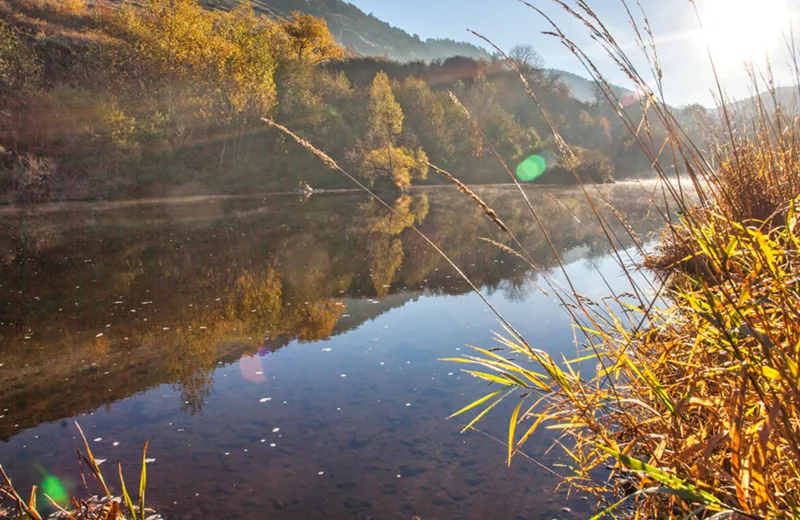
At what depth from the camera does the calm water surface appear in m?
3.67

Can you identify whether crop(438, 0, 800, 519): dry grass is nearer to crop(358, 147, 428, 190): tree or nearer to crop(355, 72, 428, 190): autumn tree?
crop(355, 72, 428, 190): autumn tree

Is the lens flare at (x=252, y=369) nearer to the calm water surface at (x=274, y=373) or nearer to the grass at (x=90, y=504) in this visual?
the calm water surface at (x=274, y=373)

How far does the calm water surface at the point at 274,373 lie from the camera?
367 centimetres

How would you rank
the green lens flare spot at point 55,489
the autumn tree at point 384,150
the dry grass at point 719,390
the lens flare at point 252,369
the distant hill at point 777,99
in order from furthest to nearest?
the autumn tree at point 384,150 < the lens flare at point 252,369 < the distant hill at point 777,99 < the green lens flare spot at point 55,489 < the dry grass at point 719,390

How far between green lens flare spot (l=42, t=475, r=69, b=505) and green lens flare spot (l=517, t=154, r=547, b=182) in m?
52.4

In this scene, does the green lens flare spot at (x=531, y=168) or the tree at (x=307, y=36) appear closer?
the tree at (x=307, y=36)

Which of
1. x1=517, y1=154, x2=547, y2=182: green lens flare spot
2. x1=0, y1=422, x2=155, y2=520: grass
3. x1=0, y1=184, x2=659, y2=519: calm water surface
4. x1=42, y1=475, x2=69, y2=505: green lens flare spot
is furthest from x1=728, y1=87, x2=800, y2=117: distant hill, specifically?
x1=517, y1=154, x2=547, y2=182: green lens flare spot

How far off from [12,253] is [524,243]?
561 inches

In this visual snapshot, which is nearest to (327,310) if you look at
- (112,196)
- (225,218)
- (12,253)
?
(12,253)

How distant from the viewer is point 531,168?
2245 inches

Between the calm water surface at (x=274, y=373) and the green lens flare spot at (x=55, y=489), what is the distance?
79 millimetres

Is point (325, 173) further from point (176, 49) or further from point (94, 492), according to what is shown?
point (94, 492)

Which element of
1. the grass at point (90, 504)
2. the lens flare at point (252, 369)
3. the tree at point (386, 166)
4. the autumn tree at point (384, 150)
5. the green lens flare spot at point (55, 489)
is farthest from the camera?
the autumn tree at point (384, 150)

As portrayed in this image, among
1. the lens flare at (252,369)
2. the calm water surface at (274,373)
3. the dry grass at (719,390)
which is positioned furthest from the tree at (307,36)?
the dry grass at (719,390)
